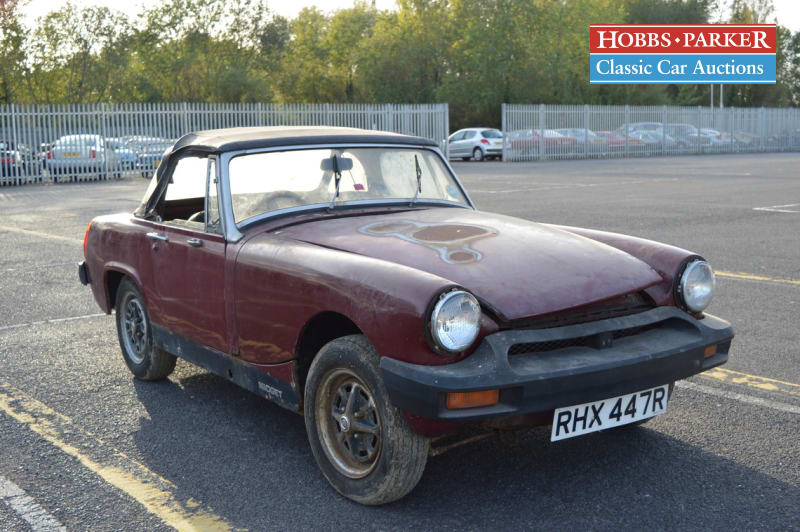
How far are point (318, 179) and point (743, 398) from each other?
2.59 m

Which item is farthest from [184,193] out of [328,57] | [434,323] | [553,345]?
[328,57]

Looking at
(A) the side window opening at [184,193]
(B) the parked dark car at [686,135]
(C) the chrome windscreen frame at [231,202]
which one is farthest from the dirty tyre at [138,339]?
(B) the parked dark car at [686,135]

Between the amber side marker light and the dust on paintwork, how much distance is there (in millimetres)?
662

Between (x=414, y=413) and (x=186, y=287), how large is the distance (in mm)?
1874

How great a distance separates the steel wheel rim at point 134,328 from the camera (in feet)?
17.3

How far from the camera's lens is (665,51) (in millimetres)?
50125

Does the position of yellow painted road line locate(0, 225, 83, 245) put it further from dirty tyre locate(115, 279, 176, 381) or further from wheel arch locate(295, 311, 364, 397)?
wheel arch locate(295, 311, 364, 397)

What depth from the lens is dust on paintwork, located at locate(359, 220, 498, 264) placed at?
12.3 ft

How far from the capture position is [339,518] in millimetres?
3404

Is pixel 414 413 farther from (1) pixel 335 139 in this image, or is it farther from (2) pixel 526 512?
(1) pixel 335 139

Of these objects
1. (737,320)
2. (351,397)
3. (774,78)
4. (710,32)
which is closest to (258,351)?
(351,397)

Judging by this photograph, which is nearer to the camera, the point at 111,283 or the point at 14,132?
the point at 111,283

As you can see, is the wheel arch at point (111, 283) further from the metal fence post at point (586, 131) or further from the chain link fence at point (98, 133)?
the metal fence post at point (586, 131)

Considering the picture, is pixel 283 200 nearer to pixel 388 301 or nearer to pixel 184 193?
pixel 184 193
